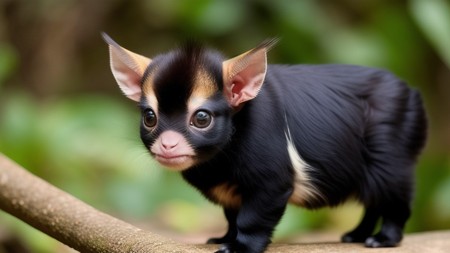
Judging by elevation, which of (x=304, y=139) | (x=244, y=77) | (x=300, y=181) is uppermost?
(x=244, y=77)

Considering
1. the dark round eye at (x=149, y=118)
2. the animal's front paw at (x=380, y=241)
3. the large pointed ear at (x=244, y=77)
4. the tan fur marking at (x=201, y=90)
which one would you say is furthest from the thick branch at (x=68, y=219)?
the animal's front paw at (x=380, y=241)

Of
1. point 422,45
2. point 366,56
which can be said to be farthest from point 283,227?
point 422,45

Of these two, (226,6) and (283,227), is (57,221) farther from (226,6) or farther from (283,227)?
(226,6)

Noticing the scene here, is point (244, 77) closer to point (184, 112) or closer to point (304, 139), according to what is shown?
point (184, 112)

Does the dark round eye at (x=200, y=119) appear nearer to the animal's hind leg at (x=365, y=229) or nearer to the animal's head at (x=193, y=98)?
the animal's head at (x=193, y=98)

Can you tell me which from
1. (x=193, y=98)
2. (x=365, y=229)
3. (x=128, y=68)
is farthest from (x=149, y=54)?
(x=193, y=98)
